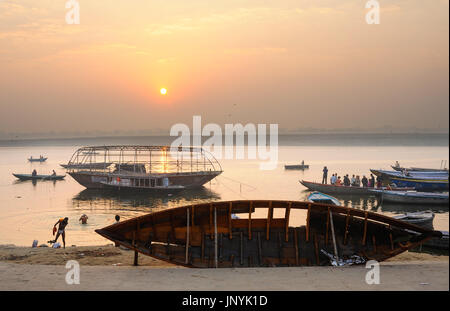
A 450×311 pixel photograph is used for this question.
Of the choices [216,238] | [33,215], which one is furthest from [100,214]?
[216,238]

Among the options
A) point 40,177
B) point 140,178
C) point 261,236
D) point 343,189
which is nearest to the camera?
point 261,236

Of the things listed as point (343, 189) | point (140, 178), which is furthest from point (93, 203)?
point (343, 189)

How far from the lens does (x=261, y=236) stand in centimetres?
1243

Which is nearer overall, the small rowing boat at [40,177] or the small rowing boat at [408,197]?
the small rowing boat at [408,197]

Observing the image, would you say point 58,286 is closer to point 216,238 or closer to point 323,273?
point 216,238

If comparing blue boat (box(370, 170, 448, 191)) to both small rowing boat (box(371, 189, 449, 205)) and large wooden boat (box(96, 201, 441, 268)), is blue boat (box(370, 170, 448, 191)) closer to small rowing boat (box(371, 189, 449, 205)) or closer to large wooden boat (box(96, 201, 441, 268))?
small rowing boat (box(371, 189, 449, 205))

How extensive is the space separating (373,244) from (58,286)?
319 inches

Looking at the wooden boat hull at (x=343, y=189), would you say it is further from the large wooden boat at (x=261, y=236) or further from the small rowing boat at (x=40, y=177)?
the small rowing boat at (x=40, y=177)

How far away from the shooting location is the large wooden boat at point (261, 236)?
12.0m

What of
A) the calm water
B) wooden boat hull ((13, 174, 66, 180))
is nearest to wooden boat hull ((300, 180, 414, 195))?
the calm water

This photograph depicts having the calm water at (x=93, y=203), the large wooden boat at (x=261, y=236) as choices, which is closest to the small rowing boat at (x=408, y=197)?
the calm water at (x=93, y=203)

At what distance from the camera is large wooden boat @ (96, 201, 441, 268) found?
39.3ft

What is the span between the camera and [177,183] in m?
37.6

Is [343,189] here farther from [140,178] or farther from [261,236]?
[261,236]
